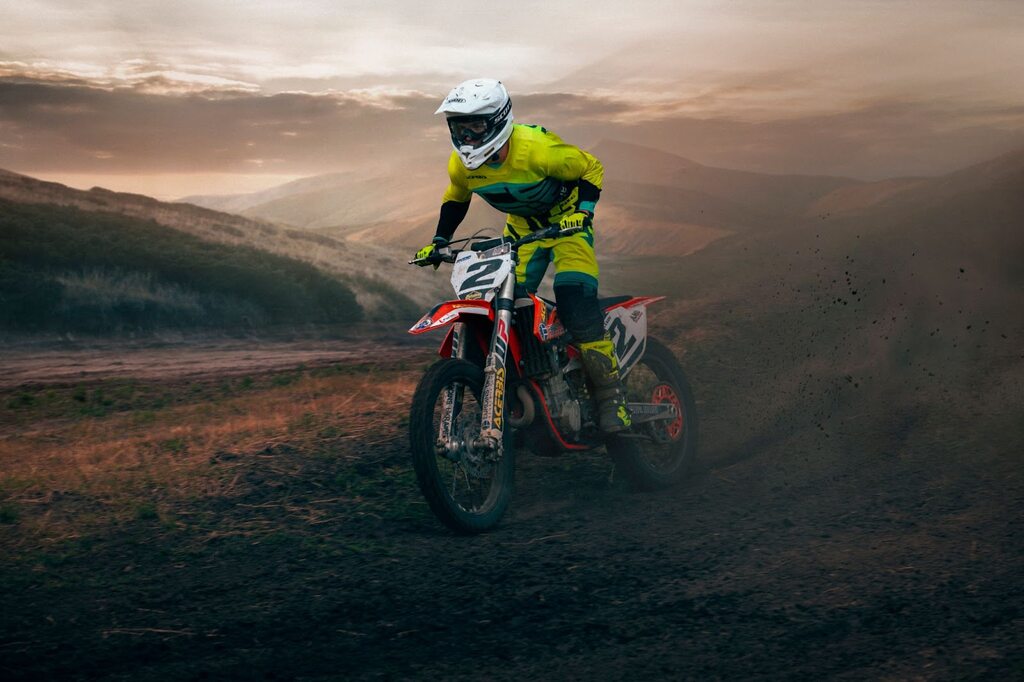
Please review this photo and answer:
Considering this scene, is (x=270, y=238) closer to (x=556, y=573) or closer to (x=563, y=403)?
(x=563, y=403)

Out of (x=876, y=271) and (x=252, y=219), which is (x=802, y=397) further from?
(x=252, y=219)

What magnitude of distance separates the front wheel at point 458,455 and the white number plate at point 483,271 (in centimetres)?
51

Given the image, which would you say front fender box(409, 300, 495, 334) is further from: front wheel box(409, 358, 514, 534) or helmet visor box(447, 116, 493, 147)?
helmet visor box(447, 116, 493, 147)

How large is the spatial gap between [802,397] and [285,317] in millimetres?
14930

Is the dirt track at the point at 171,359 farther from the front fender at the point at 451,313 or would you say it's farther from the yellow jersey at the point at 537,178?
the front fender at the point at 451,313

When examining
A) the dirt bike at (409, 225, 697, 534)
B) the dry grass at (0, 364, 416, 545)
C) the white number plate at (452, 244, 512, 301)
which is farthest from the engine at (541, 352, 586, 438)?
the dry grass at (0, 364, 416, 545)

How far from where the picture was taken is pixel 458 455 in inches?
247

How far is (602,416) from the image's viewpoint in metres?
7.37

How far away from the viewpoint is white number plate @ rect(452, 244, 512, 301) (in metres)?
6.45

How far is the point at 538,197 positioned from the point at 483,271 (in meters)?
0.88

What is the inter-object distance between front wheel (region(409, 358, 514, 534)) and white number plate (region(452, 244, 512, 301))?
51 centimetres

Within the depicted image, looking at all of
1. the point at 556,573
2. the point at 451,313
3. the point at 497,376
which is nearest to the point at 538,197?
the point at 451,313

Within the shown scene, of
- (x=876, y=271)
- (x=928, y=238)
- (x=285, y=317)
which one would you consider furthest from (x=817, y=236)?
(x=285, y=317)

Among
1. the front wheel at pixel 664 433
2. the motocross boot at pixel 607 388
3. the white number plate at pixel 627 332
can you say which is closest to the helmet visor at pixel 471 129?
the motocross boot at pixel 607 388
